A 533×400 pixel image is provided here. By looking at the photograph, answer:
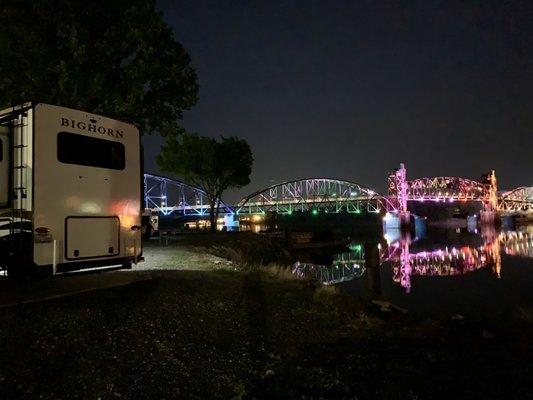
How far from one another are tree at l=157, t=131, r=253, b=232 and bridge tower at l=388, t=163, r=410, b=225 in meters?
84.8

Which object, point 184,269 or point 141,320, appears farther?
point 184,269

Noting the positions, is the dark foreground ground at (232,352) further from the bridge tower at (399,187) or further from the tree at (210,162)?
the bridge tower at (399,187)

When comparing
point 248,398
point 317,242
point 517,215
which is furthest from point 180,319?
point 517,215

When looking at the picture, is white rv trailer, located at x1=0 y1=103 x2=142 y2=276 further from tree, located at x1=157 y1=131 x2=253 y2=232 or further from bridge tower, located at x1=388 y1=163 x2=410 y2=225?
bridge tower, located at x1=388 y1=163 x2=410 y2=225

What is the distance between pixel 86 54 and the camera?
20297mm

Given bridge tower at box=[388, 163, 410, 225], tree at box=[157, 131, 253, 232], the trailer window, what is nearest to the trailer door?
the trailer window

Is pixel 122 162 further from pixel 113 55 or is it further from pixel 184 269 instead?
pixel 113 55

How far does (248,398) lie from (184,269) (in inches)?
434

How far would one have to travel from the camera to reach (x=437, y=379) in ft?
25.1

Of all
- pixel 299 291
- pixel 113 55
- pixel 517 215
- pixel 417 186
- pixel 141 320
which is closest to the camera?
pixel 141 320

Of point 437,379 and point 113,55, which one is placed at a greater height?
point 113,55

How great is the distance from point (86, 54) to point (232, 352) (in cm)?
1664

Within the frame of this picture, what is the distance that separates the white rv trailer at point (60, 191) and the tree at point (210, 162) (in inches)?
1440

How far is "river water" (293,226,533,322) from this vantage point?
22609mm
